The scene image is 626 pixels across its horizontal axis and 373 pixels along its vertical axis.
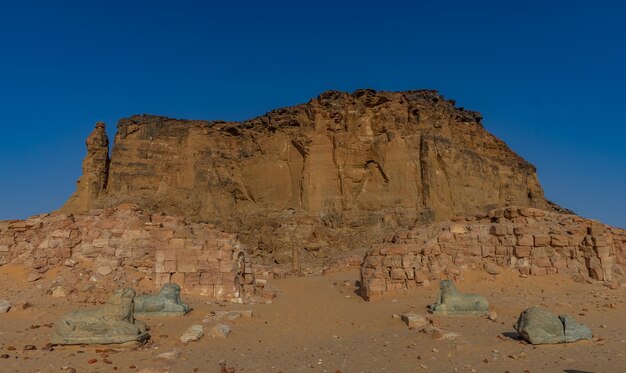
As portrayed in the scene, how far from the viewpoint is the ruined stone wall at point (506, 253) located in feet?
51.0

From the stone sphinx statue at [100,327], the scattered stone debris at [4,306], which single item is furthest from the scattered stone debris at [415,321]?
the scattered stone debris at [4,306]

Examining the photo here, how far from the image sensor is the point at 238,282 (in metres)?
16.0

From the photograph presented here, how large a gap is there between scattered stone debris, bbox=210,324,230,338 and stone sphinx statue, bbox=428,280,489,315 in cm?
542

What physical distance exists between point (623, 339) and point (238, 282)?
36.1 feet

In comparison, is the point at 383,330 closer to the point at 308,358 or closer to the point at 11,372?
the point at 308,358

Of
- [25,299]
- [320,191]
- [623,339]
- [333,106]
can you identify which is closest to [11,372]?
[25,299]

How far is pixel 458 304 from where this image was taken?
40.2 ft

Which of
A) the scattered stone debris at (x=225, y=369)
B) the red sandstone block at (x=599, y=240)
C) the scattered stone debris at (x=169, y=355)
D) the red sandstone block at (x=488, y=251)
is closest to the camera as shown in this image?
the scattered stone debris at (x=225, y=369)

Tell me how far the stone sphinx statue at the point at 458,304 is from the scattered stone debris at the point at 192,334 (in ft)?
19.8

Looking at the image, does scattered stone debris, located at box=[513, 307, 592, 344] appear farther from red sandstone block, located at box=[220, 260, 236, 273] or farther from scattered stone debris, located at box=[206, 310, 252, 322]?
red sandstone block, located at box=[220, 260, 236, 273]

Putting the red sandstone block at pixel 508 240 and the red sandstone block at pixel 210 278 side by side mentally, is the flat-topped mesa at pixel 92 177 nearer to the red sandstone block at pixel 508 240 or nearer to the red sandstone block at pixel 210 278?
the red sandstone block at pixel 210 278

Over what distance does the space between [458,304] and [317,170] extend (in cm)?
3743

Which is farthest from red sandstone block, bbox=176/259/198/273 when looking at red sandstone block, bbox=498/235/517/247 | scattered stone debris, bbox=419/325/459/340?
red sandstone block, bbox=498/235/517/247

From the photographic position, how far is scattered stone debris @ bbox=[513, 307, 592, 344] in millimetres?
8922
